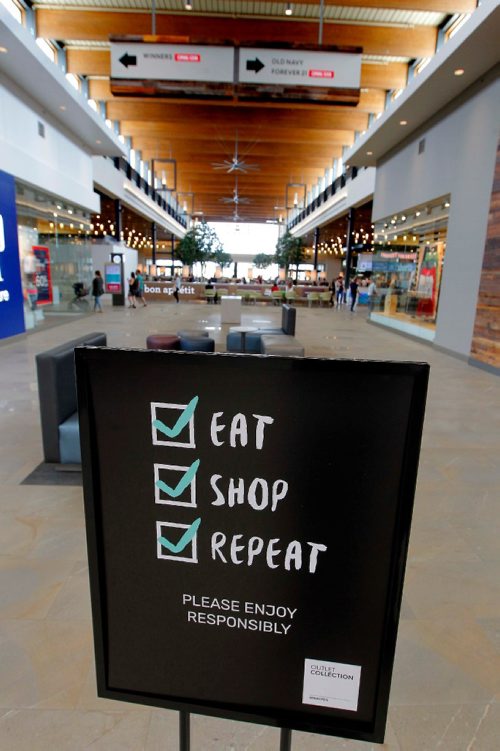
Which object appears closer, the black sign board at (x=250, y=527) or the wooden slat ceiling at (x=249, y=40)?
the black sign board at (x=250, y=527)

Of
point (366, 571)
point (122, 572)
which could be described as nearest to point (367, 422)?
point (366, 571)

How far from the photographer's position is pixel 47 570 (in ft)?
8.12

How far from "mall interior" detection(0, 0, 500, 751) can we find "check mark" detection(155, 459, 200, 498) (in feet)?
0.30

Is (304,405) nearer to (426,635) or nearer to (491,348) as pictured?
(426,635)

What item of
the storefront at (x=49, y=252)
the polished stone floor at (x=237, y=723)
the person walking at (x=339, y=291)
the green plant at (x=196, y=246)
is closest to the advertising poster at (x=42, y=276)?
the storefront at (x=49, y=252)

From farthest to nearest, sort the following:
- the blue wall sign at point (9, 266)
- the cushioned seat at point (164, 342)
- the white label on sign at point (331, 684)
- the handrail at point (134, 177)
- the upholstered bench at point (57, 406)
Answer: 1. the handrail at point (134, 177)
2. the blue wall sign at point (9, 266)
3. the cushioned seat at point (164, 342)
4. the upholstered bench at point (57, 406)
5. the white label on sign at point (331, 684)

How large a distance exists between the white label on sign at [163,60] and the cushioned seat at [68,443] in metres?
7.01

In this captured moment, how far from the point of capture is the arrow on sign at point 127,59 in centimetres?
795

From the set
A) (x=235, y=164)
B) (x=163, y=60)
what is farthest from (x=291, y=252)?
(x=163, y=60)

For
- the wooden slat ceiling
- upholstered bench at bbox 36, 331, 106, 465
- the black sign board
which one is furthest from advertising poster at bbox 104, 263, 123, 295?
the black sign board

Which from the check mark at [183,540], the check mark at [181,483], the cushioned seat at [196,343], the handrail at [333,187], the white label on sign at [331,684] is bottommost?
the cushioned seat at [196,343]

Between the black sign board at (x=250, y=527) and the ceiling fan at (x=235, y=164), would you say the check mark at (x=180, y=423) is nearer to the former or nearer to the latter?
the black sign board at (x=250, y=527)

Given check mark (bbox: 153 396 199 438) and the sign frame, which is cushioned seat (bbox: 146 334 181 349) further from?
the sign frame

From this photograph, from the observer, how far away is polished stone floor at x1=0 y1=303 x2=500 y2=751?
1.61 meters
